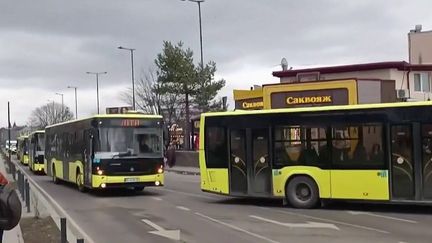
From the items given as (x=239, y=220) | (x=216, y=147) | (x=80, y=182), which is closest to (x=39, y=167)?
(x=80, y=182)

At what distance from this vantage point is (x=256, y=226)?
13391 mm

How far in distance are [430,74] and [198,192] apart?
28417 mm

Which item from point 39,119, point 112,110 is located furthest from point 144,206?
point 39,119

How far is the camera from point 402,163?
15.4m

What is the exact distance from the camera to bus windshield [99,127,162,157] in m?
21.4

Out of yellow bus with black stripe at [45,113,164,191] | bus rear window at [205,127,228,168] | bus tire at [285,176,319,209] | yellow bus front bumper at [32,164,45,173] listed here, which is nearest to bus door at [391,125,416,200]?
bus tire at [285,176,319,209]

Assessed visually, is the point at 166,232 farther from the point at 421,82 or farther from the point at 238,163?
the point at 421,82

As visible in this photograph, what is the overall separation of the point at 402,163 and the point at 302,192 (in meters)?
2.89

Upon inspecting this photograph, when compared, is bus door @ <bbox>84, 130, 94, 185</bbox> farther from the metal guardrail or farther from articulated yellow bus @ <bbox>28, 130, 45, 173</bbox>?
articulated yellow bus @ <bbox>28, 130, 45, 173</bbox>

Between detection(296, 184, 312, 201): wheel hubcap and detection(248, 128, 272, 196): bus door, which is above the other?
detection(248, 128, 272, 196): bus door

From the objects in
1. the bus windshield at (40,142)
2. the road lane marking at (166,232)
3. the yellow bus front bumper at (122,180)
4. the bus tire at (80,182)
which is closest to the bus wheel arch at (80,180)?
the bus tire at (80,182)

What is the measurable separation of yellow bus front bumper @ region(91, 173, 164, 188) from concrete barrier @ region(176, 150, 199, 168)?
21.9 metres

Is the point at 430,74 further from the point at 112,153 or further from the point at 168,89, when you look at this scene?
the point at 112,153

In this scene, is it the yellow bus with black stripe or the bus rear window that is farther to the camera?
the yellow bus with black stripe
